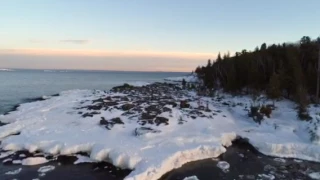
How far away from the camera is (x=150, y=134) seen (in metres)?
24.2

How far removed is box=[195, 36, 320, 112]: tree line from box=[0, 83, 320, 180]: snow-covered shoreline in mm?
4282

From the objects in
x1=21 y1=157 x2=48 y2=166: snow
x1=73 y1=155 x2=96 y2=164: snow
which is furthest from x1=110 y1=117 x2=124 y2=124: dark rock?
x1=21 y1=157 x2=48 y2=166: snow

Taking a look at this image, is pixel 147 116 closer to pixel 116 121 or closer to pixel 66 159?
pixel 116 121

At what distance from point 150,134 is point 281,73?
2277 centimetres

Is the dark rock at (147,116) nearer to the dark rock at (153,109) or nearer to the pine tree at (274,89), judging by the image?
the dark rock at (153,109)

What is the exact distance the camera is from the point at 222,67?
191ft

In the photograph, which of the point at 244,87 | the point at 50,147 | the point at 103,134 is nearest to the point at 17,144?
the point at 50,147

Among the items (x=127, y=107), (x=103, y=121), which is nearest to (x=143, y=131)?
(x=103, y=121)

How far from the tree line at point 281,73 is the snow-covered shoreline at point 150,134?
4282mm

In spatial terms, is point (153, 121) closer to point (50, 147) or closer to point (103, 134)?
point (103, 134)

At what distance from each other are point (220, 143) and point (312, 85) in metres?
22.1


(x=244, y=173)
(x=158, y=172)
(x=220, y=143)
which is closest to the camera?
(x=158, y=172)

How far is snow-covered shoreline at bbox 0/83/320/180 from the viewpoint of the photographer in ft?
67.5

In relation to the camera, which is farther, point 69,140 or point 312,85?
point 312,85
